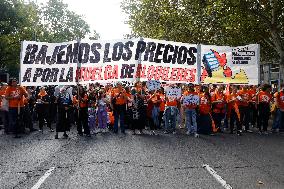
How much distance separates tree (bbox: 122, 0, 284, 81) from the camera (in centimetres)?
3033

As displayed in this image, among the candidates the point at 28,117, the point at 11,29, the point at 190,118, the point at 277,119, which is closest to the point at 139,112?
the point at 190,118

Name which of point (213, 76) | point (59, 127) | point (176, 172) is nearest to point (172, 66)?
point (213, 76)

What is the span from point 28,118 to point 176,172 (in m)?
11.2

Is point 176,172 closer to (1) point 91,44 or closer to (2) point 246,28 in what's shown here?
(1) point 91,44

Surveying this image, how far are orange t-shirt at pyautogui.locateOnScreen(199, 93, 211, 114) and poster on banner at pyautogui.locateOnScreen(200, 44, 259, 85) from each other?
61 centimetres

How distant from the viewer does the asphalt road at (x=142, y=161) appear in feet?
26.2

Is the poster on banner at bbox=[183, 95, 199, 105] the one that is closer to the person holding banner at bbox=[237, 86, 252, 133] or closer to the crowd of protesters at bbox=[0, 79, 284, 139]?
the crowd of protesters at bbox=[0, 79, 284, 139]

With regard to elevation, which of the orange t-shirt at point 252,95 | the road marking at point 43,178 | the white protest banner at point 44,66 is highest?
the white protest banner at point 44,66

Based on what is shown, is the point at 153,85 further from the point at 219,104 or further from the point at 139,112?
the point at 219,104

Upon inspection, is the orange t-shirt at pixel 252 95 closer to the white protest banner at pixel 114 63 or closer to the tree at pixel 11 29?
the white protest banner at pixel 114 63

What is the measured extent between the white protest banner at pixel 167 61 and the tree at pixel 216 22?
1250 cm

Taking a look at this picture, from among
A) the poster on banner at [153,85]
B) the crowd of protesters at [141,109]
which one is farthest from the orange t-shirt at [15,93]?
the poster on banner at [153,85]

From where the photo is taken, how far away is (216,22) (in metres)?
34.0

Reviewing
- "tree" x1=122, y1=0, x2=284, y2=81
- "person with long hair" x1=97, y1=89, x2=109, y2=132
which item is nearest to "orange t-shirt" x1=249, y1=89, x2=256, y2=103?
"person with long hair" x1=97, y1=89, x2=109, y2=132
